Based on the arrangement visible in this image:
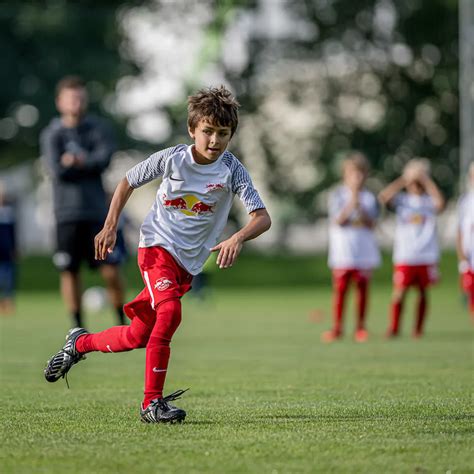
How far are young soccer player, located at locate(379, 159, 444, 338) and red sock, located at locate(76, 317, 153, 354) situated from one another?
7173mm

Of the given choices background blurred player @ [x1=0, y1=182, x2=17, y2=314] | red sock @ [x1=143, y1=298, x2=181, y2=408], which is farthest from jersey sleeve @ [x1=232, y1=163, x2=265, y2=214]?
background blurred player @ [x1=0, y1=182, x2=17, y2=314]

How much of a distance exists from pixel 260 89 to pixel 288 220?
5072 mm

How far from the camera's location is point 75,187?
11.0 metres

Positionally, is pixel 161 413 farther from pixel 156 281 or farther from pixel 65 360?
pixel 65 360

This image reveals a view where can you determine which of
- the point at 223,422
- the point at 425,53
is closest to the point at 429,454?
the point at 223,422

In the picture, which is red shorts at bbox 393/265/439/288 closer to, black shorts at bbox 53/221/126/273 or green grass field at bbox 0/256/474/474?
green grass field at bbox 0/256/474/474

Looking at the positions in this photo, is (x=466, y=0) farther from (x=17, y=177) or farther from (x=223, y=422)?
(x=17, y=177)

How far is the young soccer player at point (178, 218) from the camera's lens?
629 cm

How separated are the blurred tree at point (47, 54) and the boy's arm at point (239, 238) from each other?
32.1 metres

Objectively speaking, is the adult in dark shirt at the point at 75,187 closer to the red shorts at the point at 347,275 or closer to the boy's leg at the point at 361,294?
the red shorts at the point at 347,275

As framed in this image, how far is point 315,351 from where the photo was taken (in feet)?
37.9

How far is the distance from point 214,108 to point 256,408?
1.80 meters

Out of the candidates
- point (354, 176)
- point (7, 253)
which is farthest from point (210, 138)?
point (7, 253)

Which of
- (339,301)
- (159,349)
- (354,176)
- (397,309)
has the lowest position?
(397,309)
